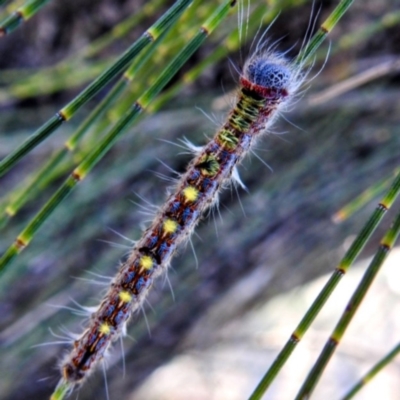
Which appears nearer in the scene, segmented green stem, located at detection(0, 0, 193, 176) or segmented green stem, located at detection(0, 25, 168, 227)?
segmented green stem, located at detection(0, 0, 193, 176)

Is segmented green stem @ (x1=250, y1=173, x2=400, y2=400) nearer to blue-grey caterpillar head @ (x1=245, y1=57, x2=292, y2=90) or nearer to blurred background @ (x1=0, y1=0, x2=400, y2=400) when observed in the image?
blue-grey caterpillar head @ (x1=245, y1=57, x2=292, y2=90)

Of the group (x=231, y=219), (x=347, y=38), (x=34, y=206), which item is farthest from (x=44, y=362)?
(x=347, y=38)

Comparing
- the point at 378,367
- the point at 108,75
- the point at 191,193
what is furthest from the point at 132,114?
the point at 378,367

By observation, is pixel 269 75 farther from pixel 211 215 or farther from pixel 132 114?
pixel 211 215

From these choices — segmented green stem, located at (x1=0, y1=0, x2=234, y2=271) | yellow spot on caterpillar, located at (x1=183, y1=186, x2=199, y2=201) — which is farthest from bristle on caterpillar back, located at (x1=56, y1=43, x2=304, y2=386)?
segmented green stem, located at (x1=0, y1=0, x2=234, y2=271)

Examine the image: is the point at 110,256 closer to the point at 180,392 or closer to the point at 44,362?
the point at 44,362

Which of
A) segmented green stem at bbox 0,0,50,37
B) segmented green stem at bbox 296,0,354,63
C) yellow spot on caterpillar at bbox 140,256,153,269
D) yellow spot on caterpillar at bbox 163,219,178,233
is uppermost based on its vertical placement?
segmented green stem at bbox 296,0,354,63
